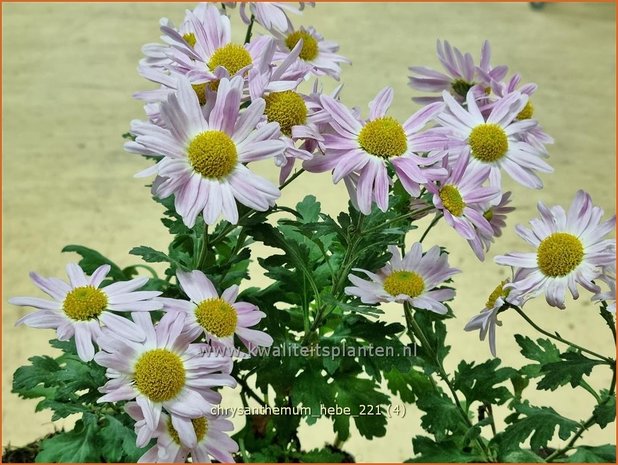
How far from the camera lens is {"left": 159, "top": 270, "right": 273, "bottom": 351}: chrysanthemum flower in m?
0.53

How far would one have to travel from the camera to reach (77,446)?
58 cm

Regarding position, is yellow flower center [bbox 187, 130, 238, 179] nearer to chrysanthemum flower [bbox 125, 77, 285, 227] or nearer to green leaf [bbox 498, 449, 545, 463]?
chrysanthemum flower [bbox 125, 77, 285, 227]

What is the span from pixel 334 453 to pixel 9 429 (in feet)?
1.92

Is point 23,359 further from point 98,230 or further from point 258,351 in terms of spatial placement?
point 258,351

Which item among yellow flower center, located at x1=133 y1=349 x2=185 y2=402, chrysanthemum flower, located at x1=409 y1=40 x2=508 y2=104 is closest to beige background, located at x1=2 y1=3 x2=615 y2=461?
chrysanthemum flower, located at x1=409 y1=40 x2=508 y2=104

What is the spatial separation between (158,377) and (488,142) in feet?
1.07

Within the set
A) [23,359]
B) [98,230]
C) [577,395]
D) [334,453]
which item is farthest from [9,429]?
[577,395]

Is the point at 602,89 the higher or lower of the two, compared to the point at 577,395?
higher

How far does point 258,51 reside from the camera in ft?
1.92

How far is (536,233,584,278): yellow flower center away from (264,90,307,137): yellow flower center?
0.73ft

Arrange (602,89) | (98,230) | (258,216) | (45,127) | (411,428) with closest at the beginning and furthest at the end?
(258,216) → (411,428) → (98,230) → (45,127) → (602,89)

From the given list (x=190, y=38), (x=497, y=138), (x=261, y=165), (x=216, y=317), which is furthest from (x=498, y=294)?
(x=261, y=165)

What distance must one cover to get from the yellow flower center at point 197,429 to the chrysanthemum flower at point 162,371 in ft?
0.05

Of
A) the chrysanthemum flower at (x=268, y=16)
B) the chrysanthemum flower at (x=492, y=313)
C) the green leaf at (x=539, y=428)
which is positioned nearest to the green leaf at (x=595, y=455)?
the green leaf at (x=539, y=428)
